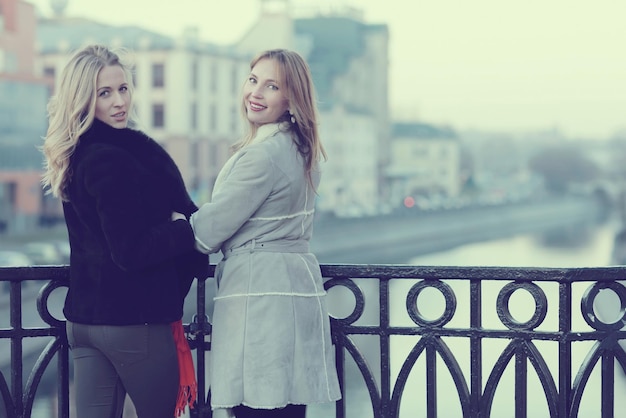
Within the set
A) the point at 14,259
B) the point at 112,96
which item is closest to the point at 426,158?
the point at 14,259

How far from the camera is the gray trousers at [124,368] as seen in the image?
2248 millimetres

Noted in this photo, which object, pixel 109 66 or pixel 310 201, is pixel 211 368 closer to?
pixel 310 201

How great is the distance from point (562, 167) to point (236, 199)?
10472 centimetres

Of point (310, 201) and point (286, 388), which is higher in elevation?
point (310, 201)

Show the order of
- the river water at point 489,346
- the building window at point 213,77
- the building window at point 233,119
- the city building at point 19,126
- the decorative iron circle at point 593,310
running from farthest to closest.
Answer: the building window at point 233,119, the building window at point 213,77, the city building at point 19,126, the river water at point 489,346, the decorative iron circle at point 593,310

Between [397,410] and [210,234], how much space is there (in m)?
0.86

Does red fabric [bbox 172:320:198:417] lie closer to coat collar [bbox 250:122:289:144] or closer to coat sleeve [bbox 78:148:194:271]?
coat sleeve [bbox 78:148:194:271]

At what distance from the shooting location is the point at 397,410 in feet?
9.18

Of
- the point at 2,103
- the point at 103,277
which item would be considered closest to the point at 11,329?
the point at 103,277

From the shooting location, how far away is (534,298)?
2.63 m

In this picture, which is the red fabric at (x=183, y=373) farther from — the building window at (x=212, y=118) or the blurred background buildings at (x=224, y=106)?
the building window at (x=212, y=118)

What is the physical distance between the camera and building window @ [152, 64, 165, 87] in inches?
1826

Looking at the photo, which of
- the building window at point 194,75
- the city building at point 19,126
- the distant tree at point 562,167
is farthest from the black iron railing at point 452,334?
the distant tree at point 562,167

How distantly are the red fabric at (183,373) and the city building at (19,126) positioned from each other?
115ft
